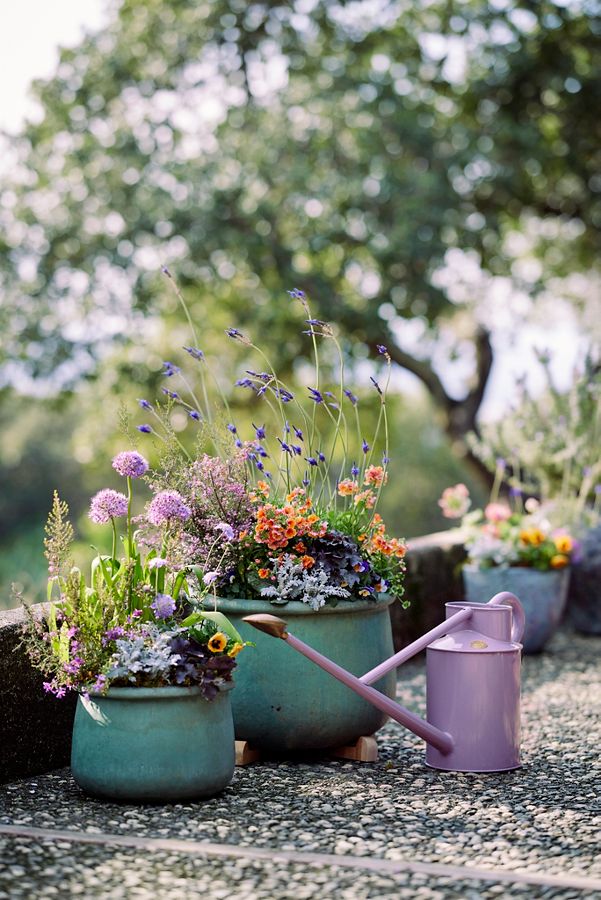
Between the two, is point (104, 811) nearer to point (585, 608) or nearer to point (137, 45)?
point (585, 608)

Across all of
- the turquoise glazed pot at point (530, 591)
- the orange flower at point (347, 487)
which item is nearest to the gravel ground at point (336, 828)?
the orange flower at point (347, 487)

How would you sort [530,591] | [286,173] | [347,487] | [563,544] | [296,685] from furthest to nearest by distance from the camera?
[286,173], [563,544], [530,591], [347,487], [296,685]

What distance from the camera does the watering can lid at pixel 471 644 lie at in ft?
11.1

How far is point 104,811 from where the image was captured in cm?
291

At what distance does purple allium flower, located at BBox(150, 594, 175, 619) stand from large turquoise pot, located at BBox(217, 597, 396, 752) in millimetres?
334

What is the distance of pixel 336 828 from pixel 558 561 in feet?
11.1

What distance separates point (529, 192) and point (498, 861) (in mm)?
9868

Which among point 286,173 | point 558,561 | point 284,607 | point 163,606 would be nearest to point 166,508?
point 163,606

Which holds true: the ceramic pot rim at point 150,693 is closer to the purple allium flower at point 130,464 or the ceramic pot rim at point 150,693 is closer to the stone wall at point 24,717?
the stone wall at point 24,717

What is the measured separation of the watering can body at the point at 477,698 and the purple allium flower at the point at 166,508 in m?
0.91

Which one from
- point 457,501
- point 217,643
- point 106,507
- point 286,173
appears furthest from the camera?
point 286,173

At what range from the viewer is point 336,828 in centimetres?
275

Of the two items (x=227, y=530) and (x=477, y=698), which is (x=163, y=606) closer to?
(x=227, y=530)

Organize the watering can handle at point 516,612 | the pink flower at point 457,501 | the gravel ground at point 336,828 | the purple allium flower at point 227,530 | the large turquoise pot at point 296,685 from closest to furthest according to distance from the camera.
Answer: the gravel ground at point 336,828, the purple allium flower at point 227,530, the large turquoise pot at point 296,685, the watering can handle at point 516,612, the pink flower at point 457,501
